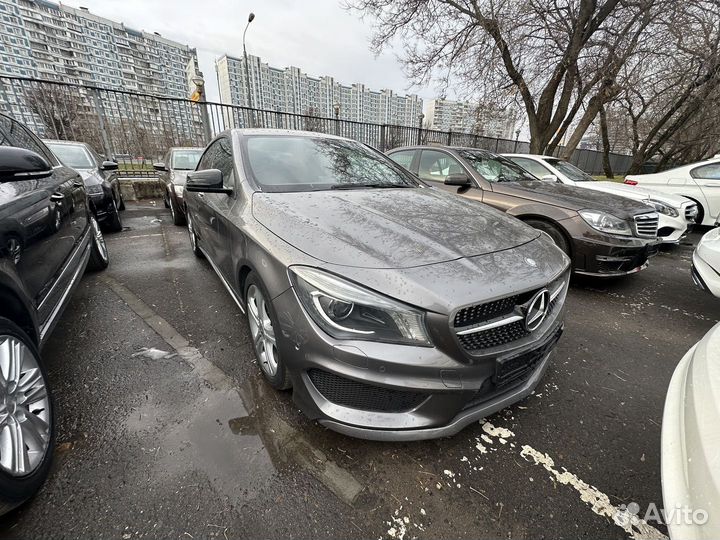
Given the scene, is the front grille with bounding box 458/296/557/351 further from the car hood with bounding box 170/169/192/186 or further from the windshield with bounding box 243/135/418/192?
the car hood with bounding box 170/169/192/186

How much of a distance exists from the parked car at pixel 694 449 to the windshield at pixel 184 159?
7893 millimetres

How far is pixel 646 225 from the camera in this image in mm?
3646

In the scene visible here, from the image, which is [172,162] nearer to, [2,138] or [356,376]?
[2,138]

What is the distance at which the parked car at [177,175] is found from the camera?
5691mm

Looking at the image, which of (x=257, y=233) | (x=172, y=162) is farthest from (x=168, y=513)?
(x=172, y=162)

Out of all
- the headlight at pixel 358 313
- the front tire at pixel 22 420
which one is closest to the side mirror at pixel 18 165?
the front tire at pixel 22 420

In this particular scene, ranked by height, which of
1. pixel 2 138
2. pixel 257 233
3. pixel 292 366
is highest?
pixel 2 138

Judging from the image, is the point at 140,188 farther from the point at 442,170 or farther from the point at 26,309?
the point at 26,309

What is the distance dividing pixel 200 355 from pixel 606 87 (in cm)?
1305

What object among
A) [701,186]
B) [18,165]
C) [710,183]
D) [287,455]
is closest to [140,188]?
[18,165]

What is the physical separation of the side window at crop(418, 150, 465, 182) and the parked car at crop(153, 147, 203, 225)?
364 centimetres

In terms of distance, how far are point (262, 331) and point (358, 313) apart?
0.88 metres

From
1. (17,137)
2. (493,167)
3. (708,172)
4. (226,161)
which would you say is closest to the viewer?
(17,137)

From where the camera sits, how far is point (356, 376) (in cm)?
137
